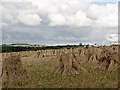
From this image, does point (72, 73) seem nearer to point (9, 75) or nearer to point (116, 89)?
point (9, 75)

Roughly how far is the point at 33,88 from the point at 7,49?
249ft

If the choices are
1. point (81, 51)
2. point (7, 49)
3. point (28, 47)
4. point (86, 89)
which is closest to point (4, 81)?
point (86, 89)

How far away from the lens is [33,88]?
88.0ft

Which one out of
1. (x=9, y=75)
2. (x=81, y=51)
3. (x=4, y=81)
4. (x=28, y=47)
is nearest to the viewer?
(x=4, y=81)

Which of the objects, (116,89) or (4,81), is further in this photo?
(4,81)

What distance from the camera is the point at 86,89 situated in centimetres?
2497

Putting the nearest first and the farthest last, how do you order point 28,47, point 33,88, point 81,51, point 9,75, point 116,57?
point 33,88
point 9,75
point 116,57
point 81,51
point 28,47

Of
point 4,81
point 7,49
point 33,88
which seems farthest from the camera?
point 7,49

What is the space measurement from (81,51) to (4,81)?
38.6 meters

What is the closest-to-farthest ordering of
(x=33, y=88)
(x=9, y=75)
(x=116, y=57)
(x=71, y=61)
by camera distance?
(x=33, y=88), (x=9, y=75), (x=71, y=61), (x=116, y=57)

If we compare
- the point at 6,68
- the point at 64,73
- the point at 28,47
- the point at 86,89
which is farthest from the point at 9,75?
the point at 28,47

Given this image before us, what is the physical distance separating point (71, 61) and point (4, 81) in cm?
803

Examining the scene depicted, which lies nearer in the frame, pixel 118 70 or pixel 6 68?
pixel 6 68

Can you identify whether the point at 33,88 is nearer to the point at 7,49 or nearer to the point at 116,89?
the point at 116,89
